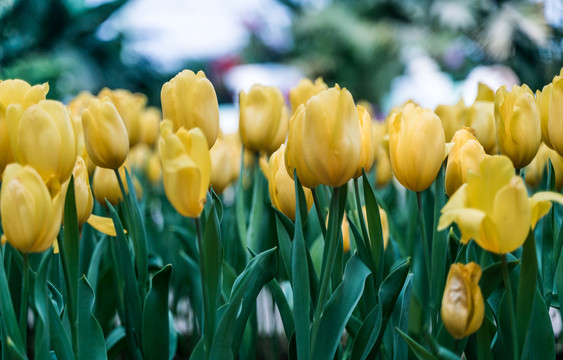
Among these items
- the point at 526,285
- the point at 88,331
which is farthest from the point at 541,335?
the point at 88,331

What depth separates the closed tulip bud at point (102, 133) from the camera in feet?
2.06

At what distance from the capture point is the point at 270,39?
11734mm

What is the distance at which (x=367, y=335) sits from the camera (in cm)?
59

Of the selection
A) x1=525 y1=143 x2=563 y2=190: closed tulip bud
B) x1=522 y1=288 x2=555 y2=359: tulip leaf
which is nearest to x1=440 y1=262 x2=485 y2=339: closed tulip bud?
x1=522 y1=288 x2=555 y2=359: tulip leaf

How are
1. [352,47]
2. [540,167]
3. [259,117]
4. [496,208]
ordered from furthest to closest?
[352,47], [540,167], [259,117], [496,208]

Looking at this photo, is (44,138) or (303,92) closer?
(44,138)

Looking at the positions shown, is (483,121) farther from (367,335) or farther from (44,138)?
(44,138)

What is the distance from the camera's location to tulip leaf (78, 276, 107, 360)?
61 centimetres

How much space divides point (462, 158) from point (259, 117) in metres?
0.36

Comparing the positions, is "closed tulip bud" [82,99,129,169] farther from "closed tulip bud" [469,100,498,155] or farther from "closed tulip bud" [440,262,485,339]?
"closed tulip bud" [469,100,498,155]

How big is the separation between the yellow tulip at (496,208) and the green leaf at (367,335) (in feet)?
0.45

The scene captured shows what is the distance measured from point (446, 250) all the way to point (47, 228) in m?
0.40

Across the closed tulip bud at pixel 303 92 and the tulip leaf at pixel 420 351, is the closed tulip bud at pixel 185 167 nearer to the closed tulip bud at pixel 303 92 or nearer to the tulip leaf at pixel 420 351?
the tulip leaf at pixel 420 351

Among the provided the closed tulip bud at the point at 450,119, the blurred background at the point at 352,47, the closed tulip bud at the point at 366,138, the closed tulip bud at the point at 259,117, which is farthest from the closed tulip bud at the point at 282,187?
the blurred background at the point at 352,47
